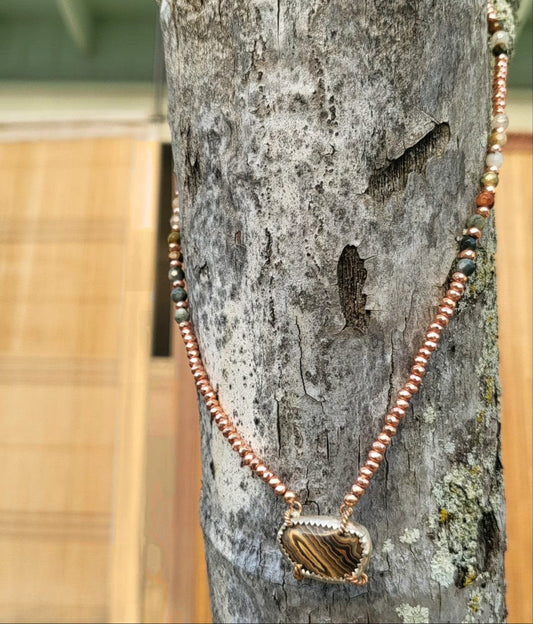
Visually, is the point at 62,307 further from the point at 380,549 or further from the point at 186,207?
the point at 380,549

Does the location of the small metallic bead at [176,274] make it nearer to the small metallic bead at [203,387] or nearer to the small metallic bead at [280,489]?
the small metallic bead at [203,387]

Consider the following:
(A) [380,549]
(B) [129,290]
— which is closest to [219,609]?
(A) [380,549]

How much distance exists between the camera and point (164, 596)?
115 cm

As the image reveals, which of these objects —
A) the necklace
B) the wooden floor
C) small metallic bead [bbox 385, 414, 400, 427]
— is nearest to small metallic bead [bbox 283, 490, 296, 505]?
the necklace

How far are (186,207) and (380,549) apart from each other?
14.8 inches

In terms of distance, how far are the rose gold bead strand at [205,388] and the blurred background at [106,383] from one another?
592 millimetres

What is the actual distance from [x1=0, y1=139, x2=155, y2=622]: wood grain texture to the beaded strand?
0.68m

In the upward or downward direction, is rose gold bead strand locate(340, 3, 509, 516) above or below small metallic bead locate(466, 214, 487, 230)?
below

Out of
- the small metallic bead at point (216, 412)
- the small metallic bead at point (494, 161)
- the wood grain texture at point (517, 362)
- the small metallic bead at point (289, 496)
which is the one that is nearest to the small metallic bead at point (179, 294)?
the small metallic bead at point (216, 412)

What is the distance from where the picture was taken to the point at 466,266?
19.5 inches

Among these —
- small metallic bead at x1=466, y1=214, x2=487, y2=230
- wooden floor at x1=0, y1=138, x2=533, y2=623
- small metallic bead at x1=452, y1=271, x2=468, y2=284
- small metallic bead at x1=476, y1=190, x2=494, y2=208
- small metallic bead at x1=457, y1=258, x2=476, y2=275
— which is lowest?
wooden floor at x1=0, y1=138, x2=533, y2=623

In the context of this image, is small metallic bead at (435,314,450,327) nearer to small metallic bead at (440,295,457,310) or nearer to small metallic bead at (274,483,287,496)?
small metallic bead at (440,295,457,310)

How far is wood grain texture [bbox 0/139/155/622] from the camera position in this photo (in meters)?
1.17

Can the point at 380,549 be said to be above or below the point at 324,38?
below
